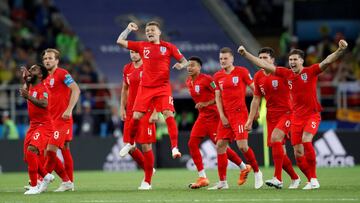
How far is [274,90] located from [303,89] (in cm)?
74

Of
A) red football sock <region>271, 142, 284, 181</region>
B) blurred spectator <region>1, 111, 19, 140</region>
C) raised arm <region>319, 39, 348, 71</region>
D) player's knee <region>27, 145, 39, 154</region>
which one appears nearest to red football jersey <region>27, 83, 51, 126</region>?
player's knee <region>27, 145, 39, 154</region>

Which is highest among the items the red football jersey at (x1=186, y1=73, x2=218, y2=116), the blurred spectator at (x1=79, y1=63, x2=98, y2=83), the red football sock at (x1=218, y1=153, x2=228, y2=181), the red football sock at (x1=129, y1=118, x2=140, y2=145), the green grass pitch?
the blurred spectator at (x1=79, y1=63, x2=98, y2=83)

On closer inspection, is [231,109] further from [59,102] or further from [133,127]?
[59,102]

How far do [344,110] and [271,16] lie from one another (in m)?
7.54

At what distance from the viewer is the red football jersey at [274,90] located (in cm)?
1848

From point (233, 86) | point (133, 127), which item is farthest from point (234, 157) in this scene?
point (133, 127)

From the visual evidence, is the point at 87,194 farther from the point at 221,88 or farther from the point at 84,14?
the point at 84,14

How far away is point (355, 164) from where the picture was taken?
29688 millimetres

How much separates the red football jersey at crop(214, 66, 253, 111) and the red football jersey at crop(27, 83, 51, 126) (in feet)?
10.7

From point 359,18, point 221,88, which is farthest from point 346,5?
point 221,88

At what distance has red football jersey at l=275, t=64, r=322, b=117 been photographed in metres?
17.9

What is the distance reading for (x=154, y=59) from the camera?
18.2 meters

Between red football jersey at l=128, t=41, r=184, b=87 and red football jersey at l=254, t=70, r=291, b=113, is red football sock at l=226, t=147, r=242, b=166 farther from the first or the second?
red football jersey at l=128, t=41, r=184, b=87

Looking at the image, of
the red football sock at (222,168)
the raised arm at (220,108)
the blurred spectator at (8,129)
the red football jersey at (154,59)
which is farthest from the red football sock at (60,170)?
the blurred spectator at (8,129)
